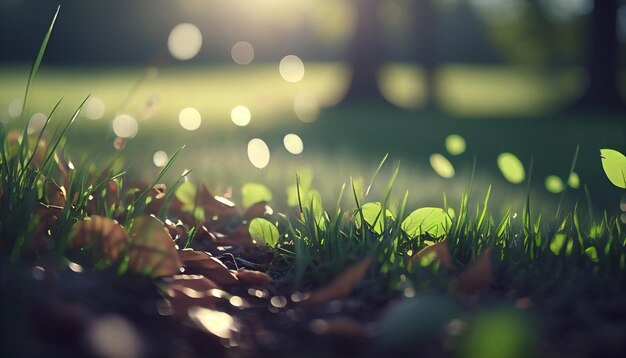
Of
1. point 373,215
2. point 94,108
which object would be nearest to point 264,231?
point 373,215

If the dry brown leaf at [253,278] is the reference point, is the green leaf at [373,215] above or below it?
above

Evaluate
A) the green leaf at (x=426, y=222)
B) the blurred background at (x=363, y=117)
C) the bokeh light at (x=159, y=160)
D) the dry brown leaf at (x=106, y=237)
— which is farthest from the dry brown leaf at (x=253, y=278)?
the bokeh light at (x=159, y=160)

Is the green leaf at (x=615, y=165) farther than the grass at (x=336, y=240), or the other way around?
the green leaf at (x=615, y=165)

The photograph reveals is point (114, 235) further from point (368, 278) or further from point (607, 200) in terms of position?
point (607, 200)

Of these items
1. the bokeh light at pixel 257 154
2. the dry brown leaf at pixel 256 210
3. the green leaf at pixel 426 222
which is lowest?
the dry brown leaf at pixel 256 210

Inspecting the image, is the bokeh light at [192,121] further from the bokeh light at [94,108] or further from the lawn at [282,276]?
the lawn at [282,276]

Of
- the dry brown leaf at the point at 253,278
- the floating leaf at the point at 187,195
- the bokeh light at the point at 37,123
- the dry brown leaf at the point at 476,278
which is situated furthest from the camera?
the bokeh light at the point at 37,123

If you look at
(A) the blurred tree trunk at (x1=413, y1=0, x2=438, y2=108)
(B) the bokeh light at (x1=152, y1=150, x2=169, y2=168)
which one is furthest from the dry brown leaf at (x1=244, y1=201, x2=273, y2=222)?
(A) the blurred tree trunk at (x1=413, y1=0, x2=438, y2=108)
